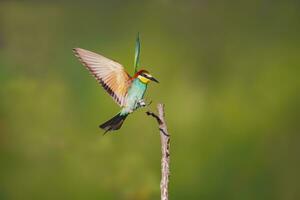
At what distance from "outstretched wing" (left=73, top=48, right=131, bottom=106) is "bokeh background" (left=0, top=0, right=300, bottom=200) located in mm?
213

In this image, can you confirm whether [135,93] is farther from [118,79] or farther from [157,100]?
[157,100]

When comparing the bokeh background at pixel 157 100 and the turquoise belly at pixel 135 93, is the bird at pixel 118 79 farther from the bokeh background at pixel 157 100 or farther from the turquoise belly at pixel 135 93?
the bokeh background at pixel 157 100

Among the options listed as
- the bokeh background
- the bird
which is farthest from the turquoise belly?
the bokeh background

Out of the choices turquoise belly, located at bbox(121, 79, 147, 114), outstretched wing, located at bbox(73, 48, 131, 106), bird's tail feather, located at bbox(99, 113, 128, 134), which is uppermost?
outstretched wing, located at bbox(73, 48, 131, 106)

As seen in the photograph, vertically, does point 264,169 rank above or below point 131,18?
below

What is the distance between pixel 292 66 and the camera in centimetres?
159

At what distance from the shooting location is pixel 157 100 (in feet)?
5.10

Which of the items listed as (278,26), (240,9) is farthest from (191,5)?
(278,26)

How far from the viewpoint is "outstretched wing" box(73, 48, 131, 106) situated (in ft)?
4.24

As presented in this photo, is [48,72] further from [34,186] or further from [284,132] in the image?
[284,132]

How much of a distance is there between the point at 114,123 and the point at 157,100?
0.18 meters

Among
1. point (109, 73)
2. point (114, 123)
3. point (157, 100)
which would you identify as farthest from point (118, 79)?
point (157, 100)

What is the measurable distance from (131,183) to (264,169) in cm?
35

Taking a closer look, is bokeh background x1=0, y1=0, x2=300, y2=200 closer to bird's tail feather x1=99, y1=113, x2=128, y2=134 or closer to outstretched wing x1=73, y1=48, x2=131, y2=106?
bird's tail feather x1=99, y1=113, x2=128, y2=134
